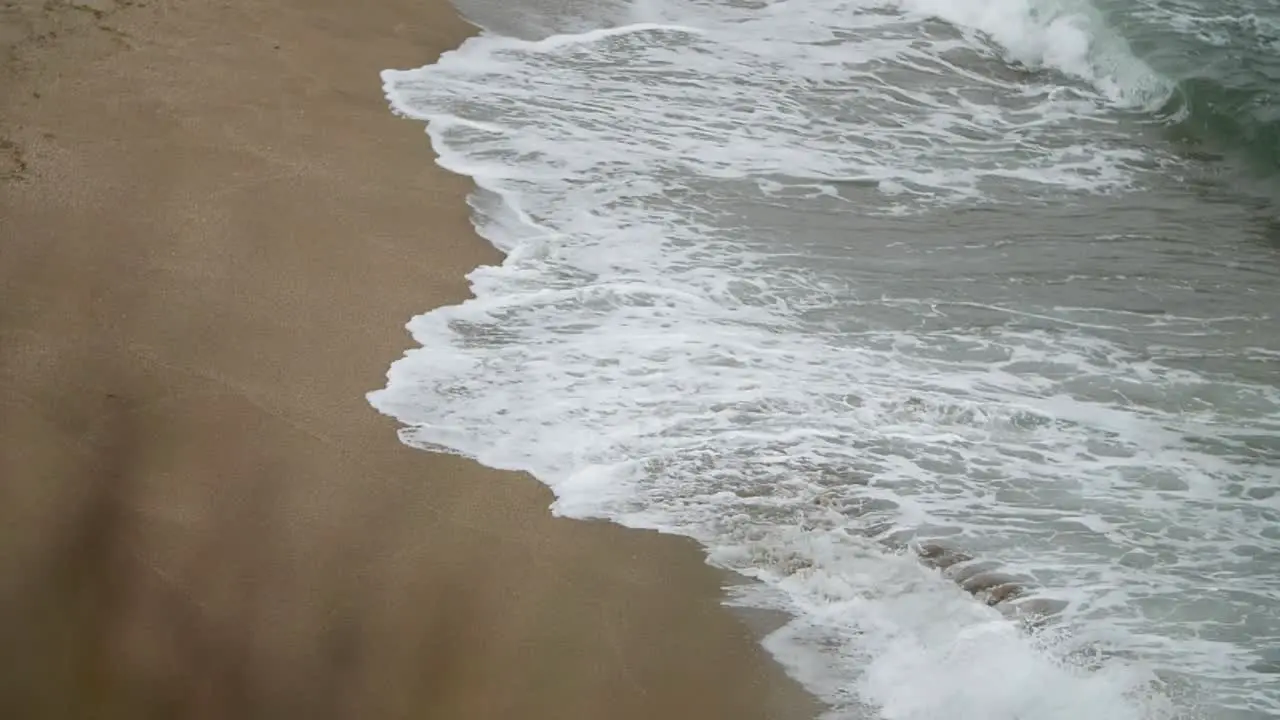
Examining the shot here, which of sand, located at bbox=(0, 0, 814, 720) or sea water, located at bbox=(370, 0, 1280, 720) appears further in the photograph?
sea water, located at bbox=(370, 0, 1280, 720)

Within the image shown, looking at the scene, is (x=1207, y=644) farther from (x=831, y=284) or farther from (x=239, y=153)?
(x=239, y=153)

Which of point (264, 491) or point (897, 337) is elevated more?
point (897, 337)

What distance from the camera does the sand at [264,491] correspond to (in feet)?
11.2

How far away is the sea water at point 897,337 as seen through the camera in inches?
152

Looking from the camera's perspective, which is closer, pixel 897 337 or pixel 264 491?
pixel 264 491

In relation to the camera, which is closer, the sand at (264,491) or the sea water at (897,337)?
the sand at (264,491)

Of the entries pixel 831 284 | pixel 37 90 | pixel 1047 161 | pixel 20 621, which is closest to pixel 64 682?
pixel 20 621

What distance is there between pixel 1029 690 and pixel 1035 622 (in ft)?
0.98

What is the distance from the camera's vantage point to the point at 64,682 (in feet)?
10.7

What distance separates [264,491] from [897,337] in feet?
8.38

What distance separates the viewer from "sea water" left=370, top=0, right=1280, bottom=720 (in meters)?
3.86

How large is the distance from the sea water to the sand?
Result: 0.21 meters

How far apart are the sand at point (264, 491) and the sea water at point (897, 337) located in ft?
0.67

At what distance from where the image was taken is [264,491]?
3988 millimetres
